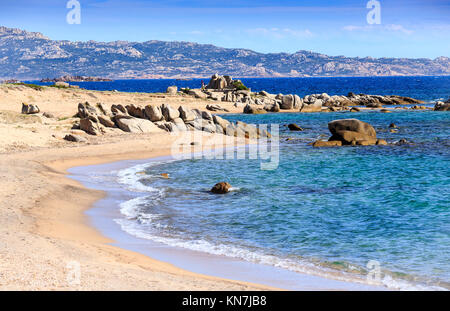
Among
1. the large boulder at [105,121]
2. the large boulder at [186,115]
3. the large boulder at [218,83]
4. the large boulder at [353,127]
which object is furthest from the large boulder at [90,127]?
the large boulder at [218,83]

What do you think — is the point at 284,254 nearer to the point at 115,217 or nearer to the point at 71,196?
the point at 115,217

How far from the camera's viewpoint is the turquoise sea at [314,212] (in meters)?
12.7

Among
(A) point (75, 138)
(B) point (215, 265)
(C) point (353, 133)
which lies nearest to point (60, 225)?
(B) point (215, 265)

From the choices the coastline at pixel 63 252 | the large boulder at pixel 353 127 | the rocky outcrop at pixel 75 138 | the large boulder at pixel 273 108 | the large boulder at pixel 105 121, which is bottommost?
the coastline at pixel 63 252

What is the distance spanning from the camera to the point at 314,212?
17.6 meters

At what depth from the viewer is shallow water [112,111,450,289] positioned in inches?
506

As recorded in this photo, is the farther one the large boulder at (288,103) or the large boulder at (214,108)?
the large boulder at (288,103)

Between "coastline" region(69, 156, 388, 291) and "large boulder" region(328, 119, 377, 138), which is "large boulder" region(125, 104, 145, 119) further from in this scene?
"coastline" region(69, 156, 388, 291)

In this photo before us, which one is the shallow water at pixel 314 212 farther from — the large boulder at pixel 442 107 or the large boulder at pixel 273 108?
the large boulder at pixel 442 107

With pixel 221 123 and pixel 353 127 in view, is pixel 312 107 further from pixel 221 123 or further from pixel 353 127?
pixel 353 127

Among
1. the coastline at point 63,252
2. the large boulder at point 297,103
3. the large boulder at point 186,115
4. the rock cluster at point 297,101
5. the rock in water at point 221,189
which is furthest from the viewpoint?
the large boulder at point 297,103

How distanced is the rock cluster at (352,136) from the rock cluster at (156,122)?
6.83 meters

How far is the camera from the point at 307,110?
71.4 meters

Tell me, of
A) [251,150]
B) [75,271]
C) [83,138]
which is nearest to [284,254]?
[75,271]
